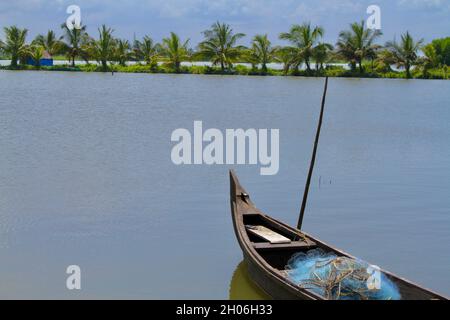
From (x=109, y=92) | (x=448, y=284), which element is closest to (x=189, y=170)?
(x=448, y=284)

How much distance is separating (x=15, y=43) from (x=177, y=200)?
53.9m

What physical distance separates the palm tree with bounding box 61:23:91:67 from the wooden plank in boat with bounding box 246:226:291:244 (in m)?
54.7

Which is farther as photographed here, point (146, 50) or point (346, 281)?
point (146, 50)

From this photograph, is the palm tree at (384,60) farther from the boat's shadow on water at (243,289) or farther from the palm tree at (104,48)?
the boat's shadow on water at (243,289)

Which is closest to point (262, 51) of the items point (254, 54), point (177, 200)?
point (254, 54)

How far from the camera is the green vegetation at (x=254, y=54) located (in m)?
58.9

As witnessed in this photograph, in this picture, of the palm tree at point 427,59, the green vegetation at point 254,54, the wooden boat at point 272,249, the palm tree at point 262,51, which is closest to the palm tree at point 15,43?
the green vegetation at point 254,54

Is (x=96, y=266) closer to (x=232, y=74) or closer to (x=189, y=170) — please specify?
(x=189, y=170)

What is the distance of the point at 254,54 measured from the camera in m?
60.9

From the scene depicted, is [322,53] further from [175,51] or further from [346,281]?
[346,281]

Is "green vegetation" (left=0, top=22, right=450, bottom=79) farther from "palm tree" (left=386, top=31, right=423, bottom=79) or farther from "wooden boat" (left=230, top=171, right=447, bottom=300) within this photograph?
"wooden boat" (left=230, top=171, right=447, bottom=300)

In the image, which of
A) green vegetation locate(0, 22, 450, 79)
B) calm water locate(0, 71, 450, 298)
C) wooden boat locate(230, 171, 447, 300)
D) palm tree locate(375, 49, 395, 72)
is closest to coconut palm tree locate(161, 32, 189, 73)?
green vegetation locate(0, 22, 450, 79)

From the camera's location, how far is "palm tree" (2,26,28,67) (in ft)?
205

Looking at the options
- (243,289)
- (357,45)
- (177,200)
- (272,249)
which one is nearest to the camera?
(272,249)
